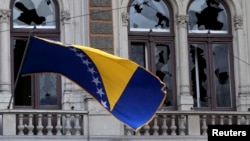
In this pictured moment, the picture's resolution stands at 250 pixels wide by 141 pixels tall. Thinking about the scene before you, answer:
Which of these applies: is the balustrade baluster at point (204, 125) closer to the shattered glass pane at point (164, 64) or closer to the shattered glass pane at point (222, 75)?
the shattered glass pane at point (222, 75)

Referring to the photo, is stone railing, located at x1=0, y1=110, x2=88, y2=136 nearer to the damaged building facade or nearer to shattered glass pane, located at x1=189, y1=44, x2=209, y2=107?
the damaged building facade

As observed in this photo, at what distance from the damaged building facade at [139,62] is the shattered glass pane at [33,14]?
29mm

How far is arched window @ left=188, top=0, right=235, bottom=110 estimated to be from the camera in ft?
93.3

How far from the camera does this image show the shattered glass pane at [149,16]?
28375 millimetres

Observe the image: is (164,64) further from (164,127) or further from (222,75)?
(164,127)

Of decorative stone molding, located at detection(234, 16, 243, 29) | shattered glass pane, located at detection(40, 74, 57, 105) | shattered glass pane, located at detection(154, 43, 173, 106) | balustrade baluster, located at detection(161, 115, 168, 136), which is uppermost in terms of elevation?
decorative stone molding, located at detection(234, 16, 243, 29)

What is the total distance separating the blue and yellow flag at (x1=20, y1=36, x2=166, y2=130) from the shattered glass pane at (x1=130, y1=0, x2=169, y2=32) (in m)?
5.03

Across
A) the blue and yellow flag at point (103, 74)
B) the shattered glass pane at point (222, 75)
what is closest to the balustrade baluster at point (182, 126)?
the shattered glass pane at point (222, 75)

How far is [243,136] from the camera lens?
24.7m

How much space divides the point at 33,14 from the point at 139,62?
3.45 m

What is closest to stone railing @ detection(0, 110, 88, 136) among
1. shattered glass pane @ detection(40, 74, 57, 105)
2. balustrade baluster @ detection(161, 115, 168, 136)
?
shattered glass pane @ detection(40, 74, 57, 105)

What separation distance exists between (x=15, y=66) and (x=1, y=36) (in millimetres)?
960

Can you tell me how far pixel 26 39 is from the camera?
89.4 ft

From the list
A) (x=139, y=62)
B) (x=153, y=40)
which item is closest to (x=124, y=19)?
(x=153, y=40)
